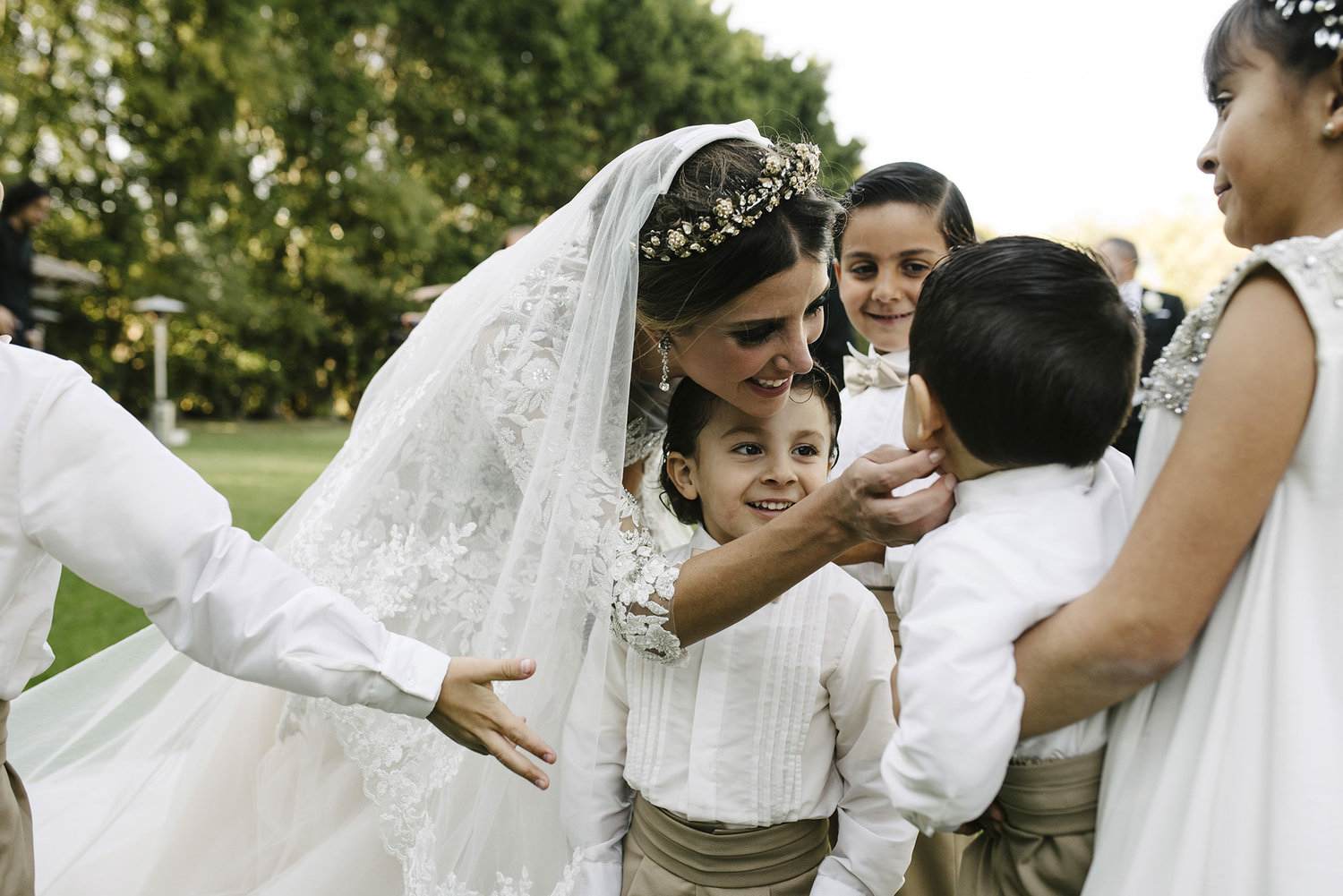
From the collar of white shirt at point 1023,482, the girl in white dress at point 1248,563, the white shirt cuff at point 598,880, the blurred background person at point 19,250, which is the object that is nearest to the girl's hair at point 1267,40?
the girl in white dress at point 1248,563

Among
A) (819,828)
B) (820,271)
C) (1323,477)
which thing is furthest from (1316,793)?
(820,271)

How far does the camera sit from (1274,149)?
4.25 feet

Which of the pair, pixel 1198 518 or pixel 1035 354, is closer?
pixel 1198 518

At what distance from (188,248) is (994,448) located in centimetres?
2023

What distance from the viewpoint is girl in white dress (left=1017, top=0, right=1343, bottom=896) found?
Answer: 120 centimetres

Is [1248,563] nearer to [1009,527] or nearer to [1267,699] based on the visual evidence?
[1267,699]

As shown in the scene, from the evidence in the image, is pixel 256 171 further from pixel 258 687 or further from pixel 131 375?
pixel 258 687

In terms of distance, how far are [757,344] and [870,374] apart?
782 millimetres

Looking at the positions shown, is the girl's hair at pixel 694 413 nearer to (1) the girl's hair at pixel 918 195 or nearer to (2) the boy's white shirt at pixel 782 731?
(2) the boy's white shirt at pixel 782 731

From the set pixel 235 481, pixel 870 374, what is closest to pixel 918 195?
pixel 870 374

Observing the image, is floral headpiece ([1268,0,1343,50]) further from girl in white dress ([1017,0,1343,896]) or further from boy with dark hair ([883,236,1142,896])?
boy with dark hair ([883,236,1142,896])

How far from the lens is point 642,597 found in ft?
6.79

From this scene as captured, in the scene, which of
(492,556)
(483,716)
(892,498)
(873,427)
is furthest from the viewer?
(873,427)

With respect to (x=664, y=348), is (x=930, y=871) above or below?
below
